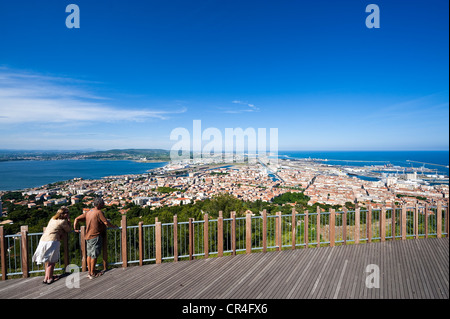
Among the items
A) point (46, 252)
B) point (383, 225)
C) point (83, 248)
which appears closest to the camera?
point (46, 252)

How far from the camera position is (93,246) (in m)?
4.26

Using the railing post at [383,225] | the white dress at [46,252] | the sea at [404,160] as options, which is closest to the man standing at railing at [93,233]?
the white dress at [46,252]

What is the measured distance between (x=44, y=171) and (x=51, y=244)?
4222 cm

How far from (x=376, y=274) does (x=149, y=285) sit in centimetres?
430

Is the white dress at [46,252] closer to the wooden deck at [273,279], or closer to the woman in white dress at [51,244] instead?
the woman in white dress at [51,244]

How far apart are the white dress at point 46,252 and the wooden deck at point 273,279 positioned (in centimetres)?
47

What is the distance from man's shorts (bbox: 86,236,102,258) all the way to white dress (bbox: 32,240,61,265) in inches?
21.8

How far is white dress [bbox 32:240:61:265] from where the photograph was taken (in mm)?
4004

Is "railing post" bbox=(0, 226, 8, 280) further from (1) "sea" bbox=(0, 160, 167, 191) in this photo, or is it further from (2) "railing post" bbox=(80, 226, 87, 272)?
(1) "sea" bbox=(0, 160, 167, 191)

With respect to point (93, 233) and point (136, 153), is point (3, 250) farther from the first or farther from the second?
point (136, 153)

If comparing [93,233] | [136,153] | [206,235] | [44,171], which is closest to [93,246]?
[93,233]

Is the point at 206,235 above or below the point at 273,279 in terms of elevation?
above

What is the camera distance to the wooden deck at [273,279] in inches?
144
